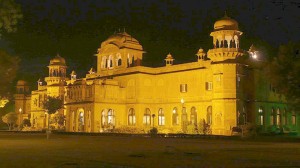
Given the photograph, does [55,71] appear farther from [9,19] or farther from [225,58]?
[9,19]

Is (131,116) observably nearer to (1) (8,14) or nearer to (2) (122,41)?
(2) (122,41)

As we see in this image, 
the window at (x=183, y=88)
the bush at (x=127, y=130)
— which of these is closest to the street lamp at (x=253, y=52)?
the window at (x=183, y=88)

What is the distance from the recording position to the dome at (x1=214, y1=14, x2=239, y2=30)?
180 ft

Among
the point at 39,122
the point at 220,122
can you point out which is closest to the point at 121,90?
the point at 220,122

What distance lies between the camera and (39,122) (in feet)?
301

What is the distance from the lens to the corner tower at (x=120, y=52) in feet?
234

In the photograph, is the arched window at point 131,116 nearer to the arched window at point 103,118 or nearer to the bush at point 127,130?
the bush at point 127,130

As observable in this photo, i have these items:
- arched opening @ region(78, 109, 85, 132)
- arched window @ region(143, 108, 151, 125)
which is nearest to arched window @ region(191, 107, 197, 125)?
arched window @ region(143, 108, 151, 125)

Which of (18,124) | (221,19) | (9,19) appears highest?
(221,19)

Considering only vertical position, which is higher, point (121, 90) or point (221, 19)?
point (221, 19)

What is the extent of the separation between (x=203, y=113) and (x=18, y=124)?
5396cm

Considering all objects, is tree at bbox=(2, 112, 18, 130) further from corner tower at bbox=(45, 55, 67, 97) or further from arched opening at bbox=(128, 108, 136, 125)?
arched opening at bbox=(128, 108, 136, 125)

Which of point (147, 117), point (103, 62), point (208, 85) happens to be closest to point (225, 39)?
point (208, 85)

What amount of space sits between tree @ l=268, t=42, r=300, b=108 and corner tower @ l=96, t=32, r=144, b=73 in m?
35.9
